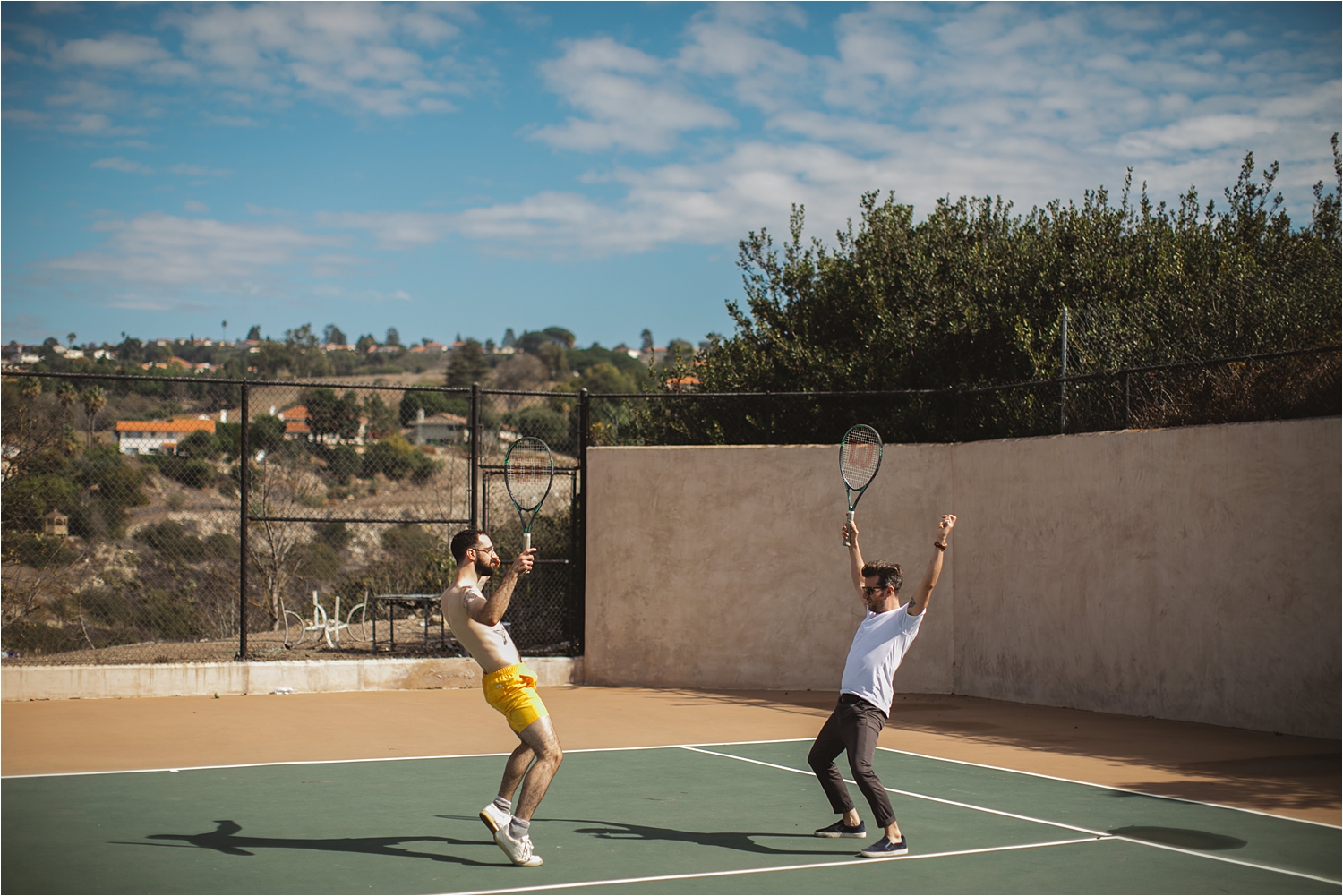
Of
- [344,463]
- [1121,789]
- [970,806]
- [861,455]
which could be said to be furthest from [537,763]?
[344,463]

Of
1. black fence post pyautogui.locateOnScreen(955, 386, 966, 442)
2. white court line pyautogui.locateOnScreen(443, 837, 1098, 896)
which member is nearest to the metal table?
black fence post pyautogui.locateOnScreen(955, 386, 966, 442)

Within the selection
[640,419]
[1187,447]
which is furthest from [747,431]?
[1187,447]

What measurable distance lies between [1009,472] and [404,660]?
715 centimetres

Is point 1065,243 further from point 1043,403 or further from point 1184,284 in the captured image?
point 1043,403

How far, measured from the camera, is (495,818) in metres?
5.89

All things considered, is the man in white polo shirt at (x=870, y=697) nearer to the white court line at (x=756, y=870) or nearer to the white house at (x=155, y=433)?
the white court line at (x=756, y=870)

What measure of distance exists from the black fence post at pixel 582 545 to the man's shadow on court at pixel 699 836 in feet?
24.6

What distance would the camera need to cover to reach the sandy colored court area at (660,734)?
8602 millimetres

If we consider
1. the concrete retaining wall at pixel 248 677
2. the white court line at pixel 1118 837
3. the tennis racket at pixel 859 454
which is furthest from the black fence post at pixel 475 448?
the tennis racket at pixel 859 454

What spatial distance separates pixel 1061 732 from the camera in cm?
1082

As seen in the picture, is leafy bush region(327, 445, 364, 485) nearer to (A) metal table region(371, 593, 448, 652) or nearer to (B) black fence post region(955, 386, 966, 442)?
(A) metal table region(371, 593, 448, 652)

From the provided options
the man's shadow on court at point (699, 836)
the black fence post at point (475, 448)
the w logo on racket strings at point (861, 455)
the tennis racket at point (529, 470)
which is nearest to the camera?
the man's shadow on court at point (699, 836)

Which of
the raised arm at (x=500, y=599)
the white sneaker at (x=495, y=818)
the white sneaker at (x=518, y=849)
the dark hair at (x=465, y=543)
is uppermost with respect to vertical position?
the dark hair at (x=465, y=543)

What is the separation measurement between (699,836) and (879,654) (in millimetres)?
1415
